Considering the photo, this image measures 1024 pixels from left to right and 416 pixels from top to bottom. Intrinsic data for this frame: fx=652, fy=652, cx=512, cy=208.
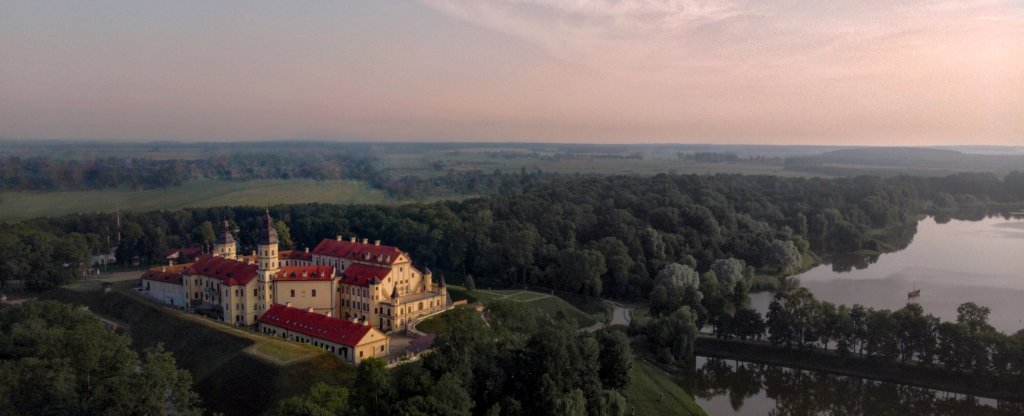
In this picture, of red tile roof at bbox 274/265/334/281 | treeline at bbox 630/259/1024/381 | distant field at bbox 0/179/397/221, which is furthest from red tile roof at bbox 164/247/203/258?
treeline at bbox 630/259/1024/381

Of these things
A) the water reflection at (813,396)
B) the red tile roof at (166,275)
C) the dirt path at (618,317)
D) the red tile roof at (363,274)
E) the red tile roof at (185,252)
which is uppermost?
the red tile roof at (363,274)

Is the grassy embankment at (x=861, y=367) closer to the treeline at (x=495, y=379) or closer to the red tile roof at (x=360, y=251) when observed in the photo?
the treeline at (x=495, y=379)

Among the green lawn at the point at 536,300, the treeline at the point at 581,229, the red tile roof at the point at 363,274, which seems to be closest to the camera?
the red tile roof at the point at 363,274

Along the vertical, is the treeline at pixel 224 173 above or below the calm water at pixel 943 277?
above

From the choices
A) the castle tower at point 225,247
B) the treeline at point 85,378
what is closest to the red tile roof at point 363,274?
the castle tower at point 225,247

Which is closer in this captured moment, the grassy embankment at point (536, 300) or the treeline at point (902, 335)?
the treeline at point (902, 335)

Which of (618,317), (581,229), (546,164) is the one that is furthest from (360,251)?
(546,164)

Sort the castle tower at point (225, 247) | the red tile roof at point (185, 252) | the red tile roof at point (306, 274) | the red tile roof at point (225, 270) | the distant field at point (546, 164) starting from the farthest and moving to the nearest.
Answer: the distant field at point (546, 164), the red tile roof at point (185, 252), the castle tower at point (225, 247), the red tile roof at point (306, 274), the red tile roof at point (225, 270)
